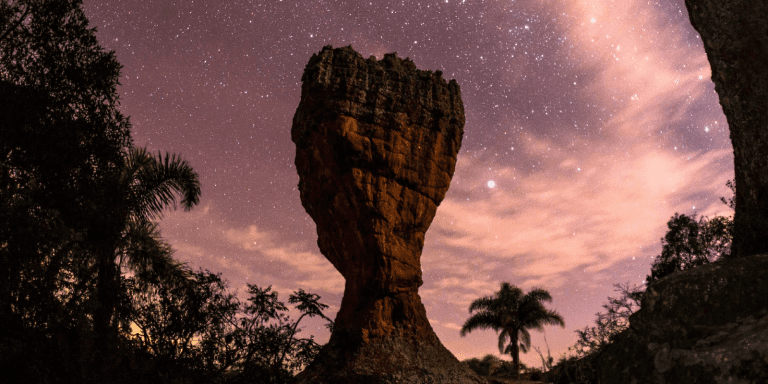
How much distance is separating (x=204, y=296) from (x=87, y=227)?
14.2 ft

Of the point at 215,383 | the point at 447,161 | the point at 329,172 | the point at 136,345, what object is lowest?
the point at 215,383

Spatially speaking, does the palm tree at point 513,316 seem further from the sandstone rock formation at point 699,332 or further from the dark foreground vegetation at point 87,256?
the sandstone rock formation at point 699,332

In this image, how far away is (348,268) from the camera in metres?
26.3

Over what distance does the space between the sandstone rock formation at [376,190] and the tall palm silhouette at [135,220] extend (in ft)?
26.7

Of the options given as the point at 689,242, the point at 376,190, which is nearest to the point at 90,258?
the point at 376,190

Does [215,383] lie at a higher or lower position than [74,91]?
lower

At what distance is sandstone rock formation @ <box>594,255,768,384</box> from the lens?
12.5 feet

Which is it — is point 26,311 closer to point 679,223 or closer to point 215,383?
point 215,383

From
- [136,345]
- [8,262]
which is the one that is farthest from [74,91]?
[136,345]

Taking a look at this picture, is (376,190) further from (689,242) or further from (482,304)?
(482,304)

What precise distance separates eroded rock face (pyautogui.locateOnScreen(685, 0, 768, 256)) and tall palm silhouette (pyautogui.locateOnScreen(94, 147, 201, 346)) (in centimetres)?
1461

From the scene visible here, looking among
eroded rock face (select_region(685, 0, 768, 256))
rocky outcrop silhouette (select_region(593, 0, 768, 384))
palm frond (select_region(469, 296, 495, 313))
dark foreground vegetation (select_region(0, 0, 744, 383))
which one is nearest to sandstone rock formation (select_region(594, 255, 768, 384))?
rocky outcrop silhouette (select_region(593, 0, 768, 384))

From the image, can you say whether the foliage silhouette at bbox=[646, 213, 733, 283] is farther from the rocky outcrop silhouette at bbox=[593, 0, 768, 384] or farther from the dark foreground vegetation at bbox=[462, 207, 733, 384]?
the rocky outcrop silhouette at bbox=[593, 0, 768, 384]

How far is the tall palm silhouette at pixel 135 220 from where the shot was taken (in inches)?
542
